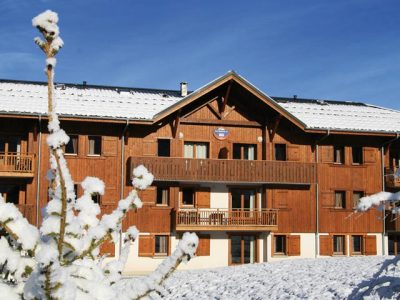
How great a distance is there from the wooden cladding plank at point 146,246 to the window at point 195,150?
425 cm

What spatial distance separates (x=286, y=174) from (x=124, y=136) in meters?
7.73

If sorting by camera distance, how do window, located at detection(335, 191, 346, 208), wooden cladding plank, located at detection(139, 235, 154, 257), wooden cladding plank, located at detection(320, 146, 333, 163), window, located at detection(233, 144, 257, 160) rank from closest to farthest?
wooden cladding plank, located at detection(139, 235, 154, 257), window, located at detection(233, 144, 257, 160), wooden cladding plank, located at detection(320, 146, 333, 163), window, located at detection(335, 191, 346, 208)

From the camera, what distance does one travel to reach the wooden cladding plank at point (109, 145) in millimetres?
25094

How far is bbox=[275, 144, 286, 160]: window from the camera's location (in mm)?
27875

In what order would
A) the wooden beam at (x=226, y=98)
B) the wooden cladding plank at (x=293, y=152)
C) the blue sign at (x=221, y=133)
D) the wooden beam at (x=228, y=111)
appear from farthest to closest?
the wooden cladding plank at (x=293, y=152)
the wooden beam at (x=228, y=111)
the blue sign at (x=221, y=133)
the wooden beam at (x=226, y=98)

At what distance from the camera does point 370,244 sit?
28.1m

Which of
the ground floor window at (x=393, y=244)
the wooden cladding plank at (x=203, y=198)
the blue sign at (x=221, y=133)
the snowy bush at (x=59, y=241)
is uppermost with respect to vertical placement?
the blue sign at (x=221, y=133)

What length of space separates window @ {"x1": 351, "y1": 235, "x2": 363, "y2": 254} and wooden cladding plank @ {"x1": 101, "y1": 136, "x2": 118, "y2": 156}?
1252cm

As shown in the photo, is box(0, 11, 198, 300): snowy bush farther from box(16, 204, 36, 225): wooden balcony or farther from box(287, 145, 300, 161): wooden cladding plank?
box(287, 145, 300, 161): wooden cladding plank

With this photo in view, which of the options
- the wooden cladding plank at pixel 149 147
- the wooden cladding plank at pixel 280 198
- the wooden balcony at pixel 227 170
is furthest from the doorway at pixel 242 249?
the wooden cladding plank at pixel 149 147

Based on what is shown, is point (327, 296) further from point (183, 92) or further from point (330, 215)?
point (183, 92)

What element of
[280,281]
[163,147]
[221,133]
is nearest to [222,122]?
[221,133]

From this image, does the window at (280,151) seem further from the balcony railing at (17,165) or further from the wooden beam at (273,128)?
the balcony railing at (17,165)

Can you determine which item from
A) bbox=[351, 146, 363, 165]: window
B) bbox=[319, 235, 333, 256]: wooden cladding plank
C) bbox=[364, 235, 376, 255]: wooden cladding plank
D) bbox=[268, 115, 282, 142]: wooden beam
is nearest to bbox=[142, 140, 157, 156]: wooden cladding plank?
bbox=[268, 115, 282, 142]: wooden beam
